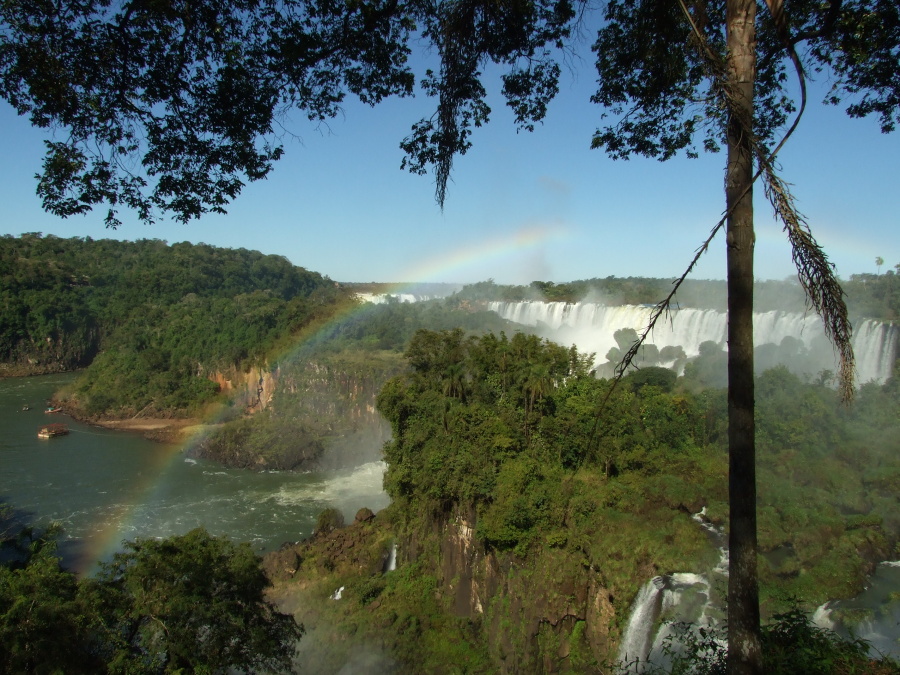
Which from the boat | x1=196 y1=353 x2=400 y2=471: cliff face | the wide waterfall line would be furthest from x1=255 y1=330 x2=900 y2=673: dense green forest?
the boat

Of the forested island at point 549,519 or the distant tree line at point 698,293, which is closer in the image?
the forested island at point 549,519

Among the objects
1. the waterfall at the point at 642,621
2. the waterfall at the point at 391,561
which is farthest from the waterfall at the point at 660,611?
the waterfall at the point at 391,561

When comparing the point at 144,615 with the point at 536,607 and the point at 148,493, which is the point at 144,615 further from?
the point at 148,493

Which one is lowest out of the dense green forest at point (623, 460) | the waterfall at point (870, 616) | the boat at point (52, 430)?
the boat at point (52, 430)

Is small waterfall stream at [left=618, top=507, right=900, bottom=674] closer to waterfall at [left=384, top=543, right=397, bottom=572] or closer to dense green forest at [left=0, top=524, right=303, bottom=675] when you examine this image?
dense green forest at [left=0, top=524, right=303, bottom=675]

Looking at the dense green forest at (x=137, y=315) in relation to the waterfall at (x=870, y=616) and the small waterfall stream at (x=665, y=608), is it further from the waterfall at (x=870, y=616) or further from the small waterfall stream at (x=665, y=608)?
the waterfall at (x=870, y=616)

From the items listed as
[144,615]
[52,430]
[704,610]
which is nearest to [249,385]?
[52,430]
